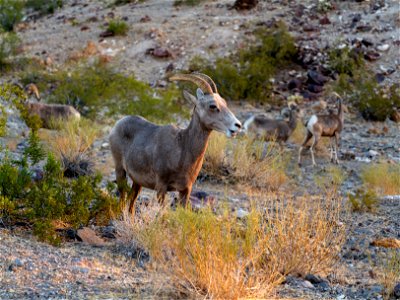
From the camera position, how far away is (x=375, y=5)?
80.0ft

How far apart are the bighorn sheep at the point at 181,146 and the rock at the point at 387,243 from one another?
2.12m

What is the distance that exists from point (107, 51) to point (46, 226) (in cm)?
1781

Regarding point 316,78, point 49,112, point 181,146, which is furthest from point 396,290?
point 316,78

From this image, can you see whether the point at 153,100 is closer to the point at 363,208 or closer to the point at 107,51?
the point at 363,208

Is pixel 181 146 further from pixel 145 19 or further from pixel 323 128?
pixel 145 19

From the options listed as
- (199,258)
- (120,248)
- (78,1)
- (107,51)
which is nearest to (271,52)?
(107,51)

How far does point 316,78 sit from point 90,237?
14672 mm

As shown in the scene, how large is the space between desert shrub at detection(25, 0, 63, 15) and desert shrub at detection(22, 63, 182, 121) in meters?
12.6

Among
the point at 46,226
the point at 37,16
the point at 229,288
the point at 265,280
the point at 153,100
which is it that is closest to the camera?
the point at 229,288

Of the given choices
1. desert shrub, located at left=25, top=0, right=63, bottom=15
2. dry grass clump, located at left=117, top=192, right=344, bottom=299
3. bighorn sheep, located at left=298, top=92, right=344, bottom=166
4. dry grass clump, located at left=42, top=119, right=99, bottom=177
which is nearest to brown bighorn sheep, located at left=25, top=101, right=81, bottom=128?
dry grass clump, located at left=42, top=119, right=99, bottom=177

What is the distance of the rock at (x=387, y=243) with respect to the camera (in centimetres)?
717

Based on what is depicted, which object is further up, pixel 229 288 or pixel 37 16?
pixel 229 288

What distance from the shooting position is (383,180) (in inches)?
444

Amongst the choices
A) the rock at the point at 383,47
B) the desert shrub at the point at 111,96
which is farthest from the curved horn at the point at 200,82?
the rock at the point at 383,47
